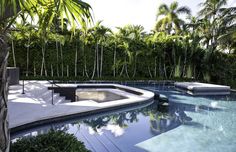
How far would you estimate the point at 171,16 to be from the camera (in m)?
25.4

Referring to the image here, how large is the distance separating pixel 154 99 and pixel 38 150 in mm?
8029

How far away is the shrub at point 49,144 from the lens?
10.2 ft

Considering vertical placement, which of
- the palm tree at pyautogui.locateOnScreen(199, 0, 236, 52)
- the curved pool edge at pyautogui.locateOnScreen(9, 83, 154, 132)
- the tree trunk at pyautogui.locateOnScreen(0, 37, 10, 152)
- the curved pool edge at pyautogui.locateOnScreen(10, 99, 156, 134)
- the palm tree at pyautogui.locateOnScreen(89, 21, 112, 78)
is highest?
the palm tree at pyautogui.locateOnScreen(199, 0, 236, 52)

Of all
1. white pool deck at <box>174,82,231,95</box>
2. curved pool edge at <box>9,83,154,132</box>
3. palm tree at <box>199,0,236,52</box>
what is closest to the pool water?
curved pool edge at <box>9,83,154,132</box>

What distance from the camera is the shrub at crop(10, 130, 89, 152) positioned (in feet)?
10.2

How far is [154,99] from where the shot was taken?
10602 millimetres

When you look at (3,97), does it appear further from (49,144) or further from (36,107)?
(36,107)

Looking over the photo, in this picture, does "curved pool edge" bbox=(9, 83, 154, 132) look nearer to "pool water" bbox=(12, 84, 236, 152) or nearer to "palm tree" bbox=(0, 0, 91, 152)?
"pool water" bbox=(12, 84, 236, 152)

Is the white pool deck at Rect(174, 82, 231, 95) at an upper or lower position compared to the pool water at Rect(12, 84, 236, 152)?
upper

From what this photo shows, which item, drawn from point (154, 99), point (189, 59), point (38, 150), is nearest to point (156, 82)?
point (189, 59)

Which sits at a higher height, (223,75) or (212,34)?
(212,34)

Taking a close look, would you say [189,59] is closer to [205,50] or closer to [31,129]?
[205,50]

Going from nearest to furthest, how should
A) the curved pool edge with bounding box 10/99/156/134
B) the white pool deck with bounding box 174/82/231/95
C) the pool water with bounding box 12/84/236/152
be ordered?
the pool water with bounding box 12/84/236/152 → the curved pool edge with bounding box 10/99/156/134 → the white pool deck with bounding box 174/82/231/95

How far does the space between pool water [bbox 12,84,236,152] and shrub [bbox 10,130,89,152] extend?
1580 mm
